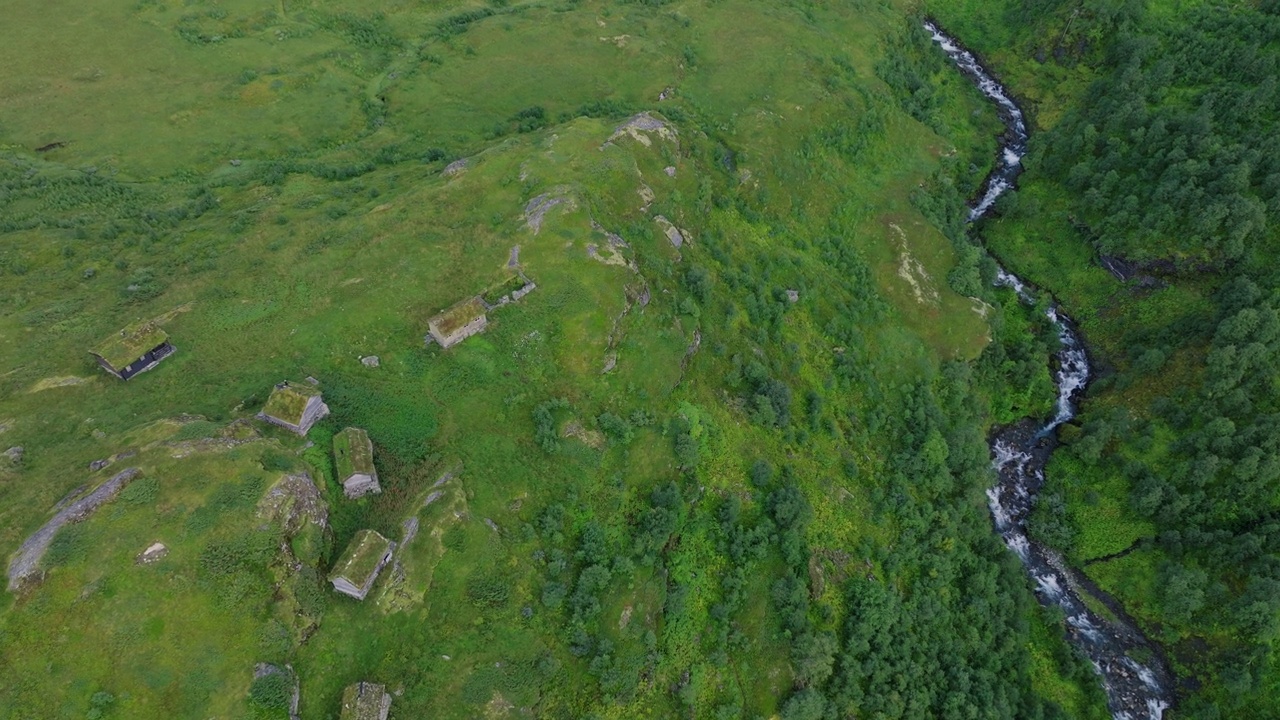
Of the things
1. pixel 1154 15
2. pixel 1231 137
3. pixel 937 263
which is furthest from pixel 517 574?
pixel 1154 15

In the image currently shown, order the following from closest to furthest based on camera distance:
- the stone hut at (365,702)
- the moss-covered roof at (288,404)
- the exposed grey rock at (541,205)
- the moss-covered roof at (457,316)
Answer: the stone hut at (365,702)
the moss-covered roof at (288,404)
the moss-covered roof at (457,316)
the exposed grey rock at (541,205)

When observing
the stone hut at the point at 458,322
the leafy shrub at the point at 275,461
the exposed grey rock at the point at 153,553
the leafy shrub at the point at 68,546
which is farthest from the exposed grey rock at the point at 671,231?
the leafy shrub at the point at 68,546

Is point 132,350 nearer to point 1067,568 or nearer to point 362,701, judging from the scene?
point 362,701

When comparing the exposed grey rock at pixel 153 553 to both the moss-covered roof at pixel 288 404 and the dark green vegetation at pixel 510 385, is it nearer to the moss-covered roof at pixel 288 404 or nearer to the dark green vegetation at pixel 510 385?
the dark green vegetation at pixel 510 385

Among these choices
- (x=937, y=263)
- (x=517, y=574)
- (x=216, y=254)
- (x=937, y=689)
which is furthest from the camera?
(x=937, y=263)

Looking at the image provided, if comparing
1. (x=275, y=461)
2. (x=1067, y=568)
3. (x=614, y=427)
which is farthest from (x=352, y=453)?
(x=1067, y=568)

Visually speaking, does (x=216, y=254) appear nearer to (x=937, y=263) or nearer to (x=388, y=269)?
(x=388, y=269)

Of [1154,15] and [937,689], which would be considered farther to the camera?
[1154,15]
